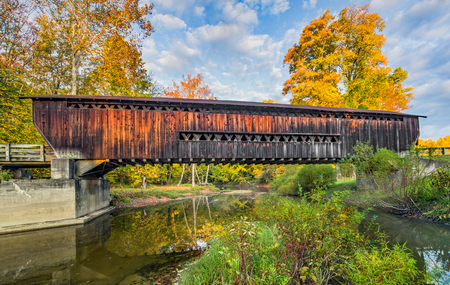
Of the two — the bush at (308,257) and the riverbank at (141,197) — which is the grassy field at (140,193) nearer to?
the riverbank at (141,197)

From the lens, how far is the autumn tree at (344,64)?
16.3 meters

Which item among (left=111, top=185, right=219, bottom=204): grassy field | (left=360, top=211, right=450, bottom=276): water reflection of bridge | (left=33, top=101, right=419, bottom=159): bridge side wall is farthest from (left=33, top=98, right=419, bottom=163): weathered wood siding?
(left=111, top=185, right=219, bottom=204): grassy field

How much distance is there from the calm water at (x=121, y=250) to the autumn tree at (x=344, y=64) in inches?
446

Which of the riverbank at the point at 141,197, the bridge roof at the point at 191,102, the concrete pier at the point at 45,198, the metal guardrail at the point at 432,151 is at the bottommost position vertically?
the riverbank at the point at 141,197

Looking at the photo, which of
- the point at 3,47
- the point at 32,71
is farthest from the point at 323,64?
the point at 3,47

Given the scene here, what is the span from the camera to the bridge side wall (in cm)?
936

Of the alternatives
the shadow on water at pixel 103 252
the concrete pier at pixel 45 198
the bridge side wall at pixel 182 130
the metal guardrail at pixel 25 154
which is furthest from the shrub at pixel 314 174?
the metal guardrail at pixel 25 154

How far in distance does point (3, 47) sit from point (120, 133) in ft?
36.1

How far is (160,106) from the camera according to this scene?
10.3 metres

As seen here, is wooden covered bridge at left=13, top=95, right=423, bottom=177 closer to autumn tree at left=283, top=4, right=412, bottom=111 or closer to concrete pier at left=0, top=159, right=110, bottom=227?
concrete pier at left=0, top=159, right=110, bottom=227

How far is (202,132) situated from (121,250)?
631cm

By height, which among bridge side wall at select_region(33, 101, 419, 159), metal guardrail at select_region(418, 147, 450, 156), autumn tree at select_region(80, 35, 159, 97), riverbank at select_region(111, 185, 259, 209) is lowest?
riverbank at select_region(111, 185, 259, 209)

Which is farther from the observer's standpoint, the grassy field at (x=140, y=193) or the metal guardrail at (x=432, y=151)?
the grassy field at (x=140, y=193)

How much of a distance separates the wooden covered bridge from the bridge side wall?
43 mm
